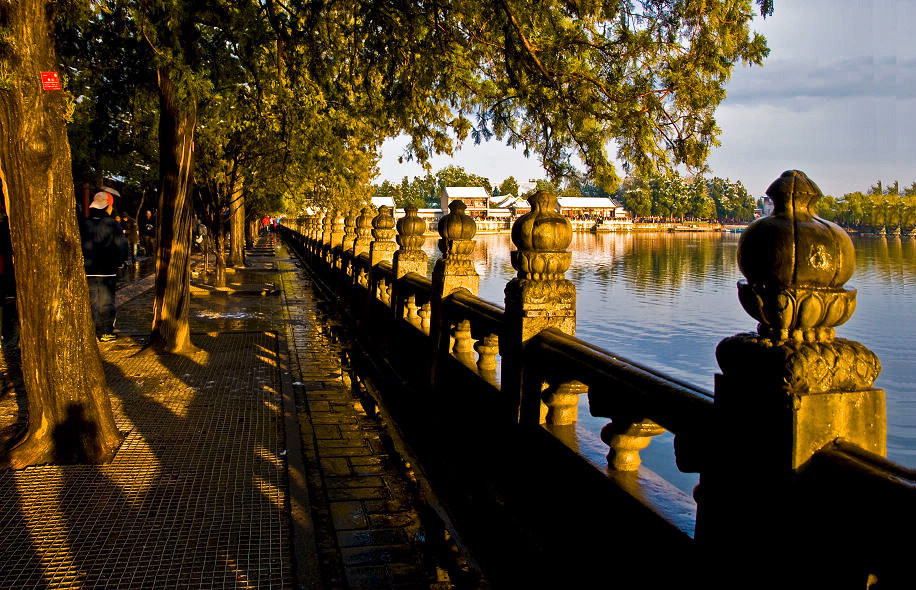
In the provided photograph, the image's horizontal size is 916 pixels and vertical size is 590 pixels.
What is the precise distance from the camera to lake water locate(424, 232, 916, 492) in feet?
51.3

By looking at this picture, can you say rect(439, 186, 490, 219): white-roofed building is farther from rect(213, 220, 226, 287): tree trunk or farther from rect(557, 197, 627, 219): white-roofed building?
rect(213, 220, 226, 287): tree trunk

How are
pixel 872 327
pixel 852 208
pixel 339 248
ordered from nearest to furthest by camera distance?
pixel 339 248
pixel 872 327
pixel 852 208

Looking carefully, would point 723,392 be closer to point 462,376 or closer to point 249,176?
point 462,376

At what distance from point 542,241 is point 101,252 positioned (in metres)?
7.87

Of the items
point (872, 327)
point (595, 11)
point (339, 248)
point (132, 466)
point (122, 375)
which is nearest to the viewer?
point (132, 466)

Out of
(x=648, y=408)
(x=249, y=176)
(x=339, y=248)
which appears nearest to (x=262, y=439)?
(x=648, y=408)

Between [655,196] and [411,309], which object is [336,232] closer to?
[411,309]

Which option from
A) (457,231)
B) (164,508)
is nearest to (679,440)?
(164,508)

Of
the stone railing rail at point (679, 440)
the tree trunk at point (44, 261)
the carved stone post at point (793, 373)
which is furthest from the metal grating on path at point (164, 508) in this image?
the carved stone post at point (793, 373)

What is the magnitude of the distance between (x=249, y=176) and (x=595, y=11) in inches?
677

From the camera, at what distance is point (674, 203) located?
488 ft

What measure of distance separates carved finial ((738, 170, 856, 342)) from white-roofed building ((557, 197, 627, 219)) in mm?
138706

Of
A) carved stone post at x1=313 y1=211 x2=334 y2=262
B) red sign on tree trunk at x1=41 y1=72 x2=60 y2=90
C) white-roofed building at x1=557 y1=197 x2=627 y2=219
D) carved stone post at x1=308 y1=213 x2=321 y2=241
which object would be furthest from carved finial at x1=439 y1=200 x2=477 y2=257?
white-roofed building at x1=557 y1=197 x2=627 y2=219

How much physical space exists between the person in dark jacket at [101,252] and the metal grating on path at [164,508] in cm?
363
